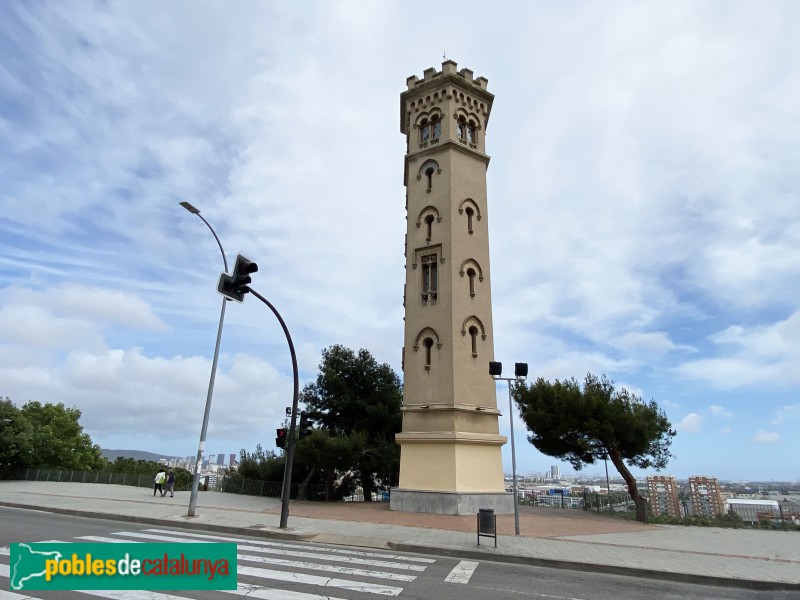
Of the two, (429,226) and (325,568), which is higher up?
(429,226)

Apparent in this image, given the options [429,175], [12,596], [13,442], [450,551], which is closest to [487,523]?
[450,551]

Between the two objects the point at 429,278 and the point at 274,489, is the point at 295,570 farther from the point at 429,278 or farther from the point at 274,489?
the point at 274,489

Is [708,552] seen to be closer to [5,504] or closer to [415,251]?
[415,251]

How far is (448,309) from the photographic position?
22688 millimetres

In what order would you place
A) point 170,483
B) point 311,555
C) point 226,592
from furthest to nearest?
point 170,483, point 311,555, point 226,592

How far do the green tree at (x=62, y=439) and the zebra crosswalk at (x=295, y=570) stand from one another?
38032mm

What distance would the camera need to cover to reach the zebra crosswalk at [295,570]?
6.55 m

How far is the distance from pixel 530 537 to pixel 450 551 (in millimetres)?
3988

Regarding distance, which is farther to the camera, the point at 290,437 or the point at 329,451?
the point at 329,451

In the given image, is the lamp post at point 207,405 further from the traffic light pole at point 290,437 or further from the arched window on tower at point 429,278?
the arched window on tower at point 429,278

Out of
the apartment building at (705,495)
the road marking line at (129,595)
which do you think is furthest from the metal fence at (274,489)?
the road marking line at (129,595)

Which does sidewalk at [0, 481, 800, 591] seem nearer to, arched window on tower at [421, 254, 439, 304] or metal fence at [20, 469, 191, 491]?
metal fence at [20, 469, 191, 491]

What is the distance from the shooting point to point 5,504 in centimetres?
1664

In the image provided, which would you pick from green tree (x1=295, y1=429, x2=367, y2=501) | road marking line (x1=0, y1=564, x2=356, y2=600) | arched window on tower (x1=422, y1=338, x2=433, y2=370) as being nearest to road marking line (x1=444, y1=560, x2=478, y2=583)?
road marking line (x1=0, y1=564, x2=356, y2=600)
